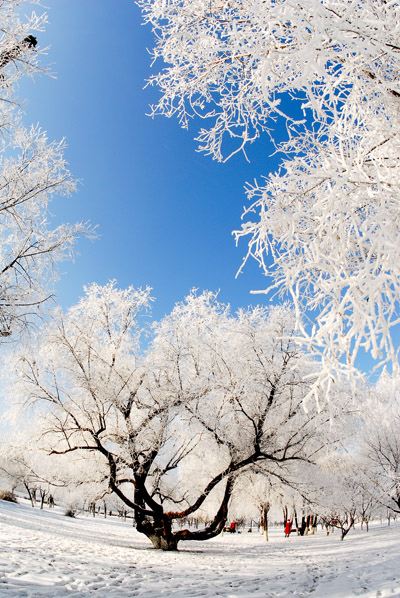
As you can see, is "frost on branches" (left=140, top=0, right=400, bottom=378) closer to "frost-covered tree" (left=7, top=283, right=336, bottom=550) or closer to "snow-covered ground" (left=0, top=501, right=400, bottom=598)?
"snow-covered ground" (left=0, top=501, right=400, bottom=598)

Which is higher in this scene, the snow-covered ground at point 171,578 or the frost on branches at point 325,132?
the frost on branches at point 325,132

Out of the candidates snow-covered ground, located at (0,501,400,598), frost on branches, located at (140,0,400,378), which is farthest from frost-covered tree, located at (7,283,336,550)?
frost on branches, located at (140,0,400,378)

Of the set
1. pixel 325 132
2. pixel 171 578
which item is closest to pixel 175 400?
pixel 171 578

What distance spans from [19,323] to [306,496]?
37.6ft

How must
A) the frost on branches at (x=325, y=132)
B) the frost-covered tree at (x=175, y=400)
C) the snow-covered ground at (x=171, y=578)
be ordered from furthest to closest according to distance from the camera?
the frost-covered tree at (x=175, y=400), the snow-covered ground at (x=171, y=578), the frost on branches at (x=325, y=132)

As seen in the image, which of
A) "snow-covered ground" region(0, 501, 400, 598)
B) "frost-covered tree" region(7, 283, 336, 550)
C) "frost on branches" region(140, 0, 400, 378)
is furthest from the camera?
"frost-covered tree" region(7, 283, 336, 550)

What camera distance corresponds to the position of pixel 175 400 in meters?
11.7

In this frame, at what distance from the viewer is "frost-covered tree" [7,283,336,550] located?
11141 millimetres

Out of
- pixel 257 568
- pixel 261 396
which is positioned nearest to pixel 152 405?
pixel 261 396

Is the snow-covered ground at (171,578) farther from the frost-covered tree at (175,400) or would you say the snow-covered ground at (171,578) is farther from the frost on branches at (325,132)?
the frost on branches at (325,132)

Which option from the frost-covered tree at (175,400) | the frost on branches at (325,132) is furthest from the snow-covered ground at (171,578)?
the frost on branches at (325,132)

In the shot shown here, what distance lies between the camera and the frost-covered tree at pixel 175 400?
1114 centimetres

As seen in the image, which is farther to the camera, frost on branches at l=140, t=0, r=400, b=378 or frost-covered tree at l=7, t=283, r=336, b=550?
frost-covered tree at l=7, t=283, r=336, b=550

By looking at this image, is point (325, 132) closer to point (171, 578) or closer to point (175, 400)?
point (171, 578)
